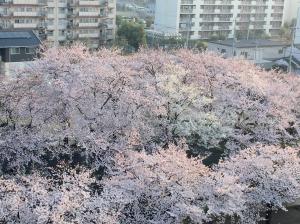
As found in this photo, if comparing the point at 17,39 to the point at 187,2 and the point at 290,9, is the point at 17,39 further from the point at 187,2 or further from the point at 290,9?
the point at 290,9

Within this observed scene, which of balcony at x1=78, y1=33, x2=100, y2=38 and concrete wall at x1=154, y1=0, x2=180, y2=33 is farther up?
concrete wall at x1=154, y1=0, x2=180, y2=33

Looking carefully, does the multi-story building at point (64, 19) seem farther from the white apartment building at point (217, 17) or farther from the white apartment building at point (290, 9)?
the white apartment building at point (290, 9)

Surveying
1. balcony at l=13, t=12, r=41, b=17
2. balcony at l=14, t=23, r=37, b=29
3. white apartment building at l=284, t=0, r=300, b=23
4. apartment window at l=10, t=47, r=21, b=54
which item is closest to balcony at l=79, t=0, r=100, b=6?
balcony at l=13, t=12, r=41, b=17

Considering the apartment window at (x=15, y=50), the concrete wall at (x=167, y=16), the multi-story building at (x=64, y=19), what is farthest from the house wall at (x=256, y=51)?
the apartment window at (x=15, y=50)

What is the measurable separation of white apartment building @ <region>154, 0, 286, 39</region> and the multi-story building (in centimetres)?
1068

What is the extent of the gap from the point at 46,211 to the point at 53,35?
3367 cm

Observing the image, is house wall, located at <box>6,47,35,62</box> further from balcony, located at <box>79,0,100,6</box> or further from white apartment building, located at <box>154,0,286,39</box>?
white apartment building, located at <box>154,0,286,39</box>

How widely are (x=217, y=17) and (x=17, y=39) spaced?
98.9ft

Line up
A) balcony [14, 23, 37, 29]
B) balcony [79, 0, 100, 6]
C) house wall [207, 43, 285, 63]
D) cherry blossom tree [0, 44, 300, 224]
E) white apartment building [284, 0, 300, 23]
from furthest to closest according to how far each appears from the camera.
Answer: white apartment building [284, 0, 300, 23] < house wall [207, 43, 285, 63] < balcony [79, 0, 100, 6] < balcony [14, 23, 37, 29] < cherry blossom tree [0, 44, 300, 224]

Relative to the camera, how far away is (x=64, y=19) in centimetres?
4325

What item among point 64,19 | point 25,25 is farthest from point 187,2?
point 25,25

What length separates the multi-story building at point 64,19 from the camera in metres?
39.3

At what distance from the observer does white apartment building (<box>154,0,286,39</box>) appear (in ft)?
178

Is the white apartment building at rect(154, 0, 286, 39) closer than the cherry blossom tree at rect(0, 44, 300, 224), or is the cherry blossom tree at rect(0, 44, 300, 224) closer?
the cherry blossom tree at rect(0, 44, 300, 224)
